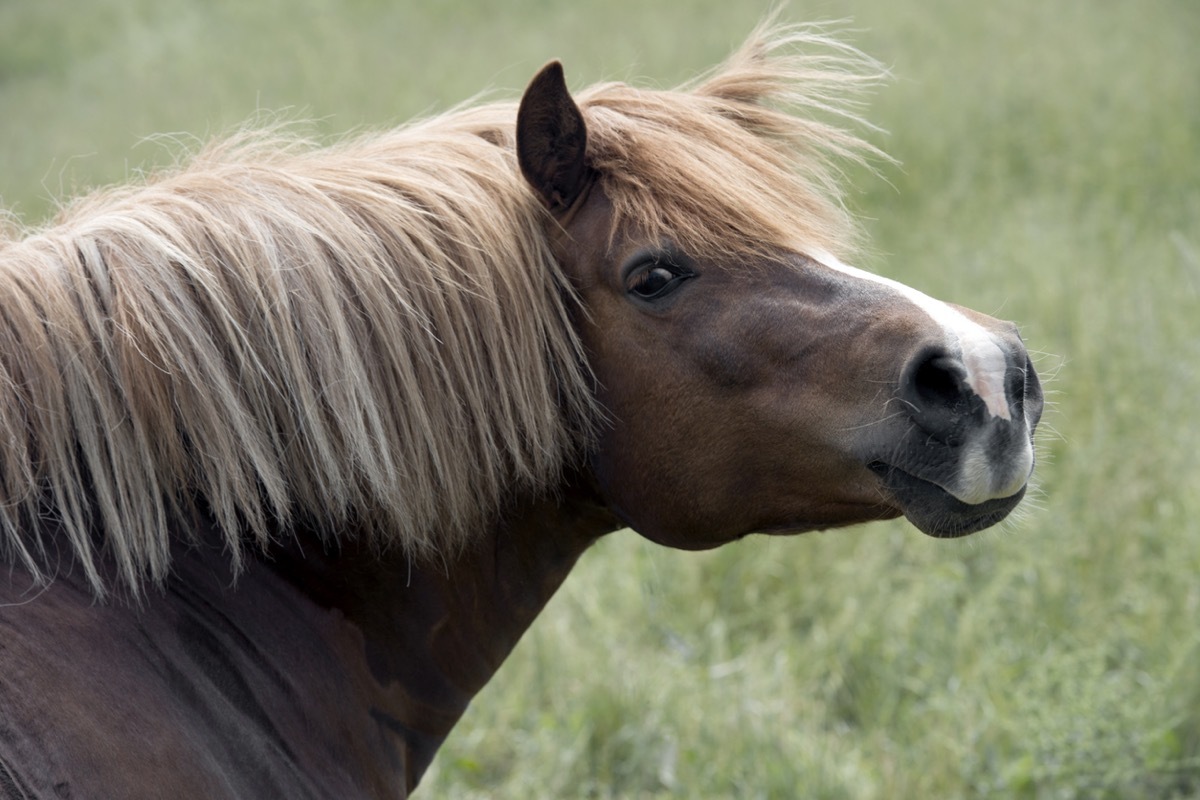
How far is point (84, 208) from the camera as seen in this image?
2002 millimetres

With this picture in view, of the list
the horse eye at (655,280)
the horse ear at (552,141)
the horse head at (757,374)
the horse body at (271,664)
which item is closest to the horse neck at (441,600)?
the horse body at (271,664)

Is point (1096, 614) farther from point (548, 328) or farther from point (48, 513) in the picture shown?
point (48, 513)

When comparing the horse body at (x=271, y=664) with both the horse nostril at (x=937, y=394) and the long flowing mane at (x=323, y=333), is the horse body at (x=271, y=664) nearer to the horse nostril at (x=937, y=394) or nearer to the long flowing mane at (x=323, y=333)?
the long flowing mane at (x=323, y=333)

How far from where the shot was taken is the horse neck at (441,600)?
1938mm

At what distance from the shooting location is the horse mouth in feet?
5.94

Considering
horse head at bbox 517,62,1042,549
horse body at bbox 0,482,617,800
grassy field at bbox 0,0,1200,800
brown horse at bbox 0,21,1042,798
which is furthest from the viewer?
grassy field at bbox 0,0,1200,800

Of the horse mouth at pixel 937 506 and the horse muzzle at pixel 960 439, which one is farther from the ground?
the horse muzzle at pixel 960 439

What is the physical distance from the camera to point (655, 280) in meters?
1.95

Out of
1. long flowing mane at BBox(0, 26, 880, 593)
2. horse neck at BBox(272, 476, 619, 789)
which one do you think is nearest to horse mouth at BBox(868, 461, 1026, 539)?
long flowing mane at BBox(0, 26, 880, 593)

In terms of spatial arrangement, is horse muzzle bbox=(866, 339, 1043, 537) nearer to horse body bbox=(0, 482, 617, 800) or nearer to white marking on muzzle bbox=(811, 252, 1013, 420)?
white marking on muzzle bbox=(811, 252, 1013, 420)

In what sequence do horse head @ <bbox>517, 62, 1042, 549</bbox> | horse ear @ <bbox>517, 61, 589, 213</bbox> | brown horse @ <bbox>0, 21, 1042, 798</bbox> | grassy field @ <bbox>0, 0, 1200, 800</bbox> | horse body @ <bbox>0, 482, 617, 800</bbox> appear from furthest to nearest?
grassy field @ <bbox>0, 0, 1200, 800</bbox> → horse ear @ <bbox>517, 61, 589, 213</bbox> → horse head @ <bbox>517, 62, 1042, 549</bbox> → brown horse @ <bbox>0, 21, 1042, 798</bbox> → horse body @ <bbox>0, 482, 617, 800</bbox>

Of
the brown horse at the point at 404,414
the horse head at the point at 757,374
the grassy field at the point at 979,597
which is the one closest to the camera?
the brown horse at the point at 404,414

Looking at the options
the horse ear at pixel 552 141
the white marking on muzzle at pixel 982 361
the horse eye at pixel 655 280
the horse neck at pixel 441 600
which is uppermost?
the horse ear at pixel 552 141

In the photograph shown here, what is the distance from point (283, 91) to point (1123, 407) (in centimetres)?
983
